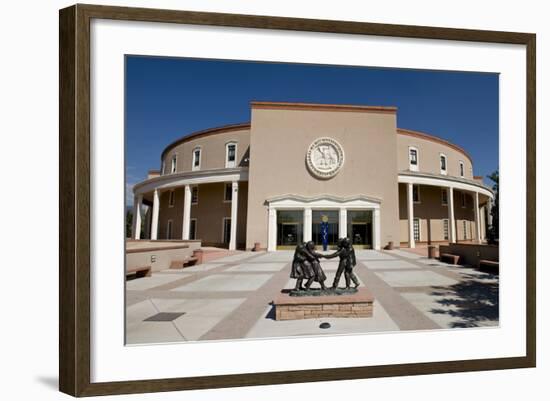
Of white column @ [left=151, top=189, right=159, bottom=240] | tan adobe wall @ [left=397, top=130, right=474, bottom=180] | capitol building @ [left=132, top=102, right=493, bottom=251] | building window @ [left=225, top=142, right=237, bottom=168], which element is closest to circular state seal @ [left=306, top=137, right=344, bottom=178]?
capitol building @ [left=132, top=102, right=493, bottom=251]

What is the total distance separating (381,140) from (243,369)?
1390 centimetres

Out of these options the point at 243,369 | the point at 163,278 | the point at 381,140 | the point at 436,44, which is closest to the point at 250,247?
the point at 163,278

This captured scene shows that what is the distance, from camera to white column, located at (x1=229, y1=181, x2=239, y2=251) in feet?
57.5

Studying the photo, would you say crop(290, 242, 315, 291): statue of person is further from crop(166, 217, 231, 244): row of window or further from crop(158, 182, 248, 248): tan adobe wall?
crop(158, 182, 248, 248): tan adobe wall

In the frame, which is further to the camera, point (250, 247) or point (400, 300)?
point (250, 247)

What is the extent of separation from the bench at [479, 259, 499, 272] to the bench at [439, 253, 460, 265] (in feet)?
6.01

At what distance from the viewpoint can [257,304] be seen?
291 inches

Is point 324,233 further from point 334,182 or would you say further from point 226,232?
point 226,232

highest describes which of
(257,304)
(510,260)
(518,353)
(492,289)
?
(510,260)

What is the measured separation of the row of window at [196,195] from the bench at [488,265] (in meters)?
14.7

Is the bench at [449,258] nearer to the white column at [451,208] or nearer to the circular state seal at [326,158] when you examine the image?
the circular state seal at [326,158]

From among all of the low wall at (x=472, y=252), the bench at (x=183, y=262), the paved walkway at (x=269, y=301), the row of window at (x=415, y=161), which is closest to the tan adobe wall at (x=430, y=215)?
the row of window at (x=415, y=161)

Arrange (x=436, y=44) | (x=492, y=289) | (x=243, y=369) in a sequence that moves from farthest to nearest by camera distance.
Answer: (x=492, y=289) < (x=436, y=44) < (x=243, y=369)

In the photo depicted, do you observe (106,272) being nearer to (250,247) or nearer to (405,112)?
(405,112)
